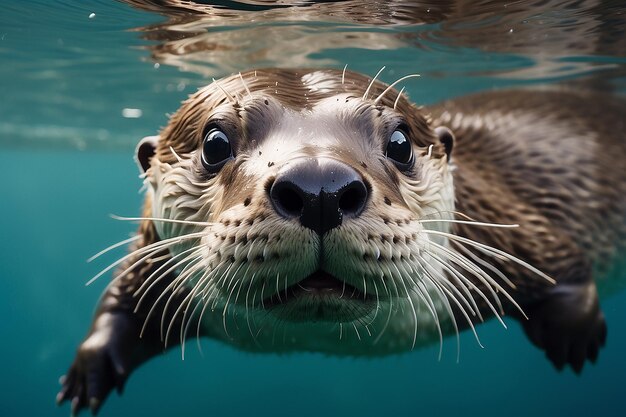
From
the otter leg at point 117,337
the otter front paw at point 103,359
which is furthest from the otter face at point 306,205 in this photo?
the otter front paw at point 103,359

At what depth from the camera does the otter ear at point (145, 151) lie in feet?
12.3

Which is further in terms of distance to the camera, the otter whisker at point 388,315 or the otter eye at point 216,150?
the otter eye at point 216,150

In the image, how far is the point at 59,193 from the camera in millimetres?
51844

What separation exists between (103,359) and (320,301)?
6.95 ft

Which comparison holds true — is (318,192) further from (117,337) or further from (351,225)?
(117,337)

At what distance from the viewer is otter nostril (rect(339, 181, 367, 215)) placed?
7.39 ft

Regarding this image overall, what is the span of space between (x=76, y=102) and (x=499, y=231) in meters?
9.68

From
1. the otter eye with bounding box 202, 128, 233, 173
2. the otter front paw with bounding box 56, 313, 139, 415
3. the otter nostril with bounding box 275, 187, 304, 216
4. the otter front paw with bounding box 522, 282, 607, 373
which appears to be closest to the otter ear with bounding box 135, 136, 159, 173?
the otter eye with bounding box 202, 128, 233, 173

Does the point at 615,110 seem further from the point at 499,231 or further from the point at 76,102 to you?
the point at 76,102

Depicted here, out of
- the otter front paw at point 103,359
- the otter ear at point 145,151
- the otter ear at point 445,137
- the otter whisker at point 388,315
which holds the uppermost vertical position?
the otter ear at point 445,137

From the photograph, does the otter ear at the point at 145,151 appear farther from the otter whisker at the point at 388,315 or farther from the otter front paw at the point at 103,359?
the otter whisker at the point at 388,315

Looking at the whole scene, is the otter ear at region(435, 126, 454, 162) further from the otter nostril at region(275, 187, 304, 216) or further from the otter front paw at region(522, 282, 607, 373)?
the otter nostril at region(275, 187, 304, 216)

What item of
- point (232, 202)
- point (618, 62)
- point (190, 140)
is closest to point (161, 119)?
point (618, 62)

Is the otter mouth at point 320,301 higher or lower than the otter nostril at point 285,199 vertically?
lower
